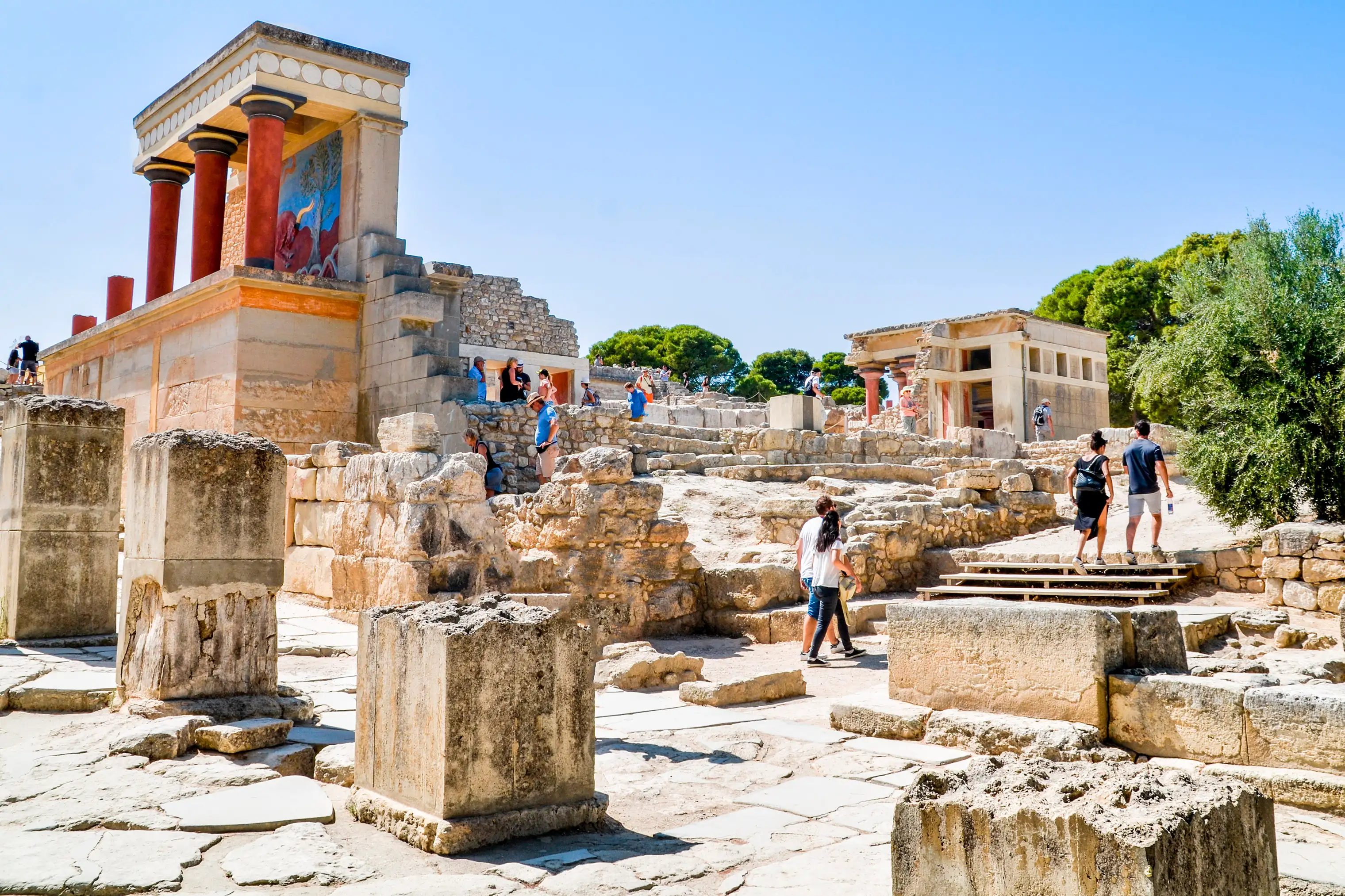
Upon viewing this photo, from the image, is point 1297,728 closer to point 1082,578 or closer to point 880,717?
point 880,717

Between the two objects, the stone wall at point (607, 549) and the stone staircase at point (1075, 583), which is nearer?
the stone wall at point (607, 549)

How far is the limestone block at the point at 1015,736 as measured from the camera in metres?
4.98

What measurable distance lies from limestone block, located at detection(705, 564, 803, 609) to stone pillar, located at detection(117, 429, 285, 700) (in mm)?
5152

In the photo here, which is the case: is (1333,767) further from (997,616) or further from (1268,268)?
(1268,268)

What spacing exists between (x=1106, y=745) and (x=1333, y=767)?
103 cm

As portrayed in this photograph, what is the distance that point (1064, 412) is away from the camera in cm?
3047

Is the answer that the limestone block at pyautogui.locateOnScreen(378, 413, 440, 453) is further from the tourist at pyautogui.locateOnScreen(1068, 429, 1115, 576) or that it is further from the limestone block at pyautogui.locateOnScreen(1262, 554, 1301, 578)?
the limestone block at pyautogui.locateOnScreen(1262, 554, 1301, 578)

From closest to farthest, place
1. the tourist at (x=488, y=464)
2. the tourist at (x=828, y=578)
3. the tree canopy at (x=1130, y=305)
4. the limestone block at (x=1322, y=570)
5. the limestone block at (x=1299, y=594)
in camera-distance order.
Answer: the tourist at (x=828, y=578)
the limestone block at (x=1322, y=570)
the limestone block at (x=1299, y=594)
the tourist at (x=488, y=464)
the tree canopy at (x=1130, y=305)

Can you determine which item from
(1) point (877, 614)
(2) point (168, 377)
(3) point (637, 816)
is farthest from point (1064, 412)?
(3) point (637, 816)

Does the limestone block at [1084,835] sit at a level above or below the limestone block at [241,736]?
above

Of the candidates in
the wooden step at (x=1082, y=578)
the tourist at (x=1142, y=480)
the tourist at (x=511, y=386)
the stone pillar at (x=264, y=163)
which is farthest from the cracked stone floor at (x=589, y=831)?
the stone pillar at (x=264, y=163)

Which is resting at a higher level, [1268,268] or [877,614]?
[1268,268]

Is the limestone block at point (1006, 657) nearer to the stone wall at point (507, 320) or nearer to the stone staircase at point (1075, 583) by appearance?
the stone staircase at point (1075, 583)

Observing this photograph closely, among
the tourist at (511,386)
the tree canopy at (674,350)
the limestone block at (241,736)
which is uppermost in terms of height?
the tree canopy at (674,350)
